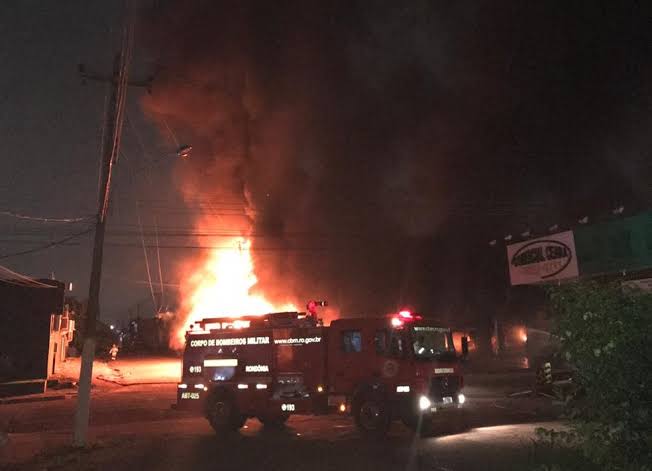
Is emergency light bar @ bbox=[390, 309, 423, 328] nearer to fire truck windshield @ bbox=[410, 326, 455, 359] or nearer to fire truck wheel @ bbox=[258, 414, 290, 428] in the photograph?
fire truck windshield @ bbox=[410, 326, 455, 359]

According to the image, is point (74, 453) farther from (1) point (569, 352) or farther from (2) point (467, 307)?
(2) point (467, 307)

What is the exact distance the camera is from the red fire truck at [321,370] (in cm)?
1087

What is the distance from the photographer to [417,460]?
27.6ft

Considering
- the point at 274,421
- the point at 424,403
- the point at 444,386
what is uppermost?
the point at 444,386

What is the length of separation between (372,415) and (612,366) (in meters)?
6.84

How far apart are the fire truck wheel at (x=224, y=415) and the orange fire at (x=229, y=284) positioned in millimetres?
18729

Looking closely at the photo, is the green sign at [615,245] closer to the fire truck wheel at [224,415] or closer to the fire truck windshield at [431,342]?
the fire truck windshield at [431,342]

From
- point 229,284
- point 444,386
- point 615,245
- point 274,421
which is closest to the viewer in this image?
Result: point 444,386

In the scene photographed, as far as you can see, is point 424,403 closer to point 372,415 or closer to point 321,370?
point 372,415

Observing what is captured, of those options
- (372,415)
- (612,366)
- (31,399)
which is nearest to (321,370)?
(372,415)

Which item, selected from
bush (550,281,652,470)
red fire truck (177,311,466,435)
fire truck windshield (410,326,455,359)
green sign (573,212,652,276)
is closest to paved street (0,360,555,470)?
red fire truck (177,311,466,435)

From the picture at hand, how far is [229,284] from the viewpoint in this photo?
110 ft

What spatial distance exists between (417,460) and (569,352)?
14.1 ft

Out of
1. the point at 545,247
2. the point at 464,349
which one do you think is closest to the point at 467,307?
the point at 545,247
